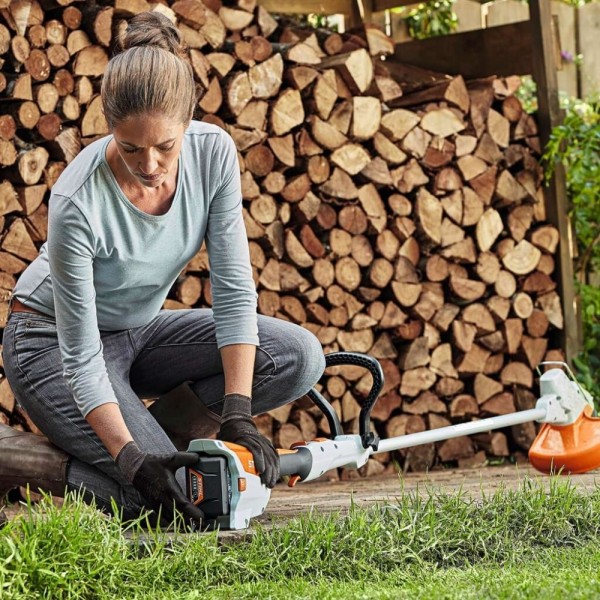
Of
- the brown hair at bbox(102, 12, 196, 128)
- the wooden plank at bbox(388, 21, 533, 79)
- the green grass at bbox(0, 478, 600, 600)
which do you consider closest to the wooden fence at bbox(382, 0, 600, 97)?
the wooden plank at bbox(388, 21, 533, 79)

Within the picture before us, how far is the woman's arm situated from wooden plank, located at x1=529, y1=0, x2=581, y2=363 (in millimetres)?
2608

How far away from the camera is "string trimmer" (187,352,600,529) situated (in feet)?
7.43

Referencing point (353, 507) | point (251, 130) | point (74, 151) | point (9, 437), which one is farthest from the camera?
point (251, 130)

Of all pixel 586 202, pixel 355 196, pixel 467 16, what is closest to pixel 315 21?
pixel 467 16

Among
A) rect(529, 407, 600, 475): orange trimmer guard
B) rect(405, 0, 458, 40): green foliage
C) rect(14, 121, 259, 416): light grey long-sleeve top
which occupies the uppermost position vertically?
rect(405, 0, 458, 40): green foliage

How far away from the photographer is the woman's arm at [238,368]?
99.3 inches

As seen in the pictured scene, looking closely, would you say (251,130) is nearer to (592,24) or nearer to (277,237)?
(277,237)

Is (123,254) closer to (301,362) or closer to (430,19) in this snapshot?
(301,362)

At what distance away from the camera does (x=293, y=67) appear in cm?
411

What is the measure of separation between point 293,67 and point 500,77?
1151 millimetres

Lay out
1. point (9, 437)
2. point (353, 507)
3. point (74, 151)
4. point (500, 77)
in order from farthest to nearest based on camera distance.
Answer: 1. point (500, 77)
2. point (74, 151)
3. point (9, 437)
4. point (353, 507)

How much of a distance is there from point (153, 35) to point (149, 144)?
0.30 metres

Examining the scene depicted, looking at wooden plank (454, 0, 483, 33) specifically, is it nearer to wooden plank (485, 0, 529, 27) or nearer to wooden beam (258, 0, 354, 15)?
wooden plank (485, 0, 529, 27)

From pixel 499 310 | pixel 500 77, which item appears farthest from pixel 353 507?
pixel 500 77
